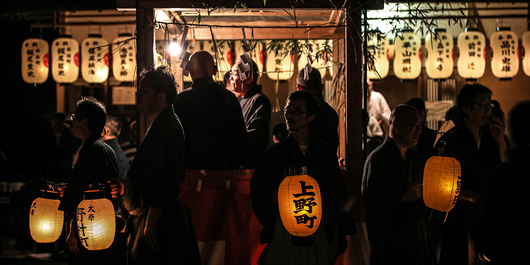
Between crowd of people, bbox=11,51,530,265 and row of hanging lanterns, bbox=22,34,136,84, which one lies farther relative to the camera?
row of hanging lanterns, bbox=22,34,136,84

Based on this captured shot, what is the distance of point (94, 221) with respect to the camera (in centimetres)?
406

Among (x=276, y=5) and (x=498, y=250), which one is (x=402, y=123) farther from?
(x=276, y=5)

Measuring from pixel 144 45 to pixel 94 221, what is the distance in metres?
2.12

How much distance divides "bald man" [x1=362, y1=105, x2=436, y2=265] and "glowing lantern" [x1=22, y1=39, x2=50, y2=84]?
878cm

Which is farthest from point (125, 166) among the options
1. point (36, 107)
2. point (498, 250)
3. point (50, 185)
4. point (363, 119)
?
point (36, 107)

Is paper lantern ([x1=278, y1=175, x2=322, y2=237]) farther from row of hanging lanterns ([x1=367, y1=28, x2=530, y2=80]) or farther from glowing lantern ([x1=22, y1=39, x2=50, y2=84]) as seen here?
glowing lantern ([x1=22, y1=39, x2=50, y2=84])

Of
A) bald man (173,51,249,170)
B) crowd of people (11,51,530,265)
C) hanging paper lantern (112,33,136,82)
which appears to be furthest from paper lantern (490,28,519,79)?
hanging paper lantern (112,33,136,82)

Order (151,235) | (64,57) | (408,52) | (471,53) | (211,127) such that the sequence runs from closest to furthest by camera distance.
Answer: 1. (151,235)
2. (211,127)
3. (471,53)
4. (408,52)
5. (64,57)

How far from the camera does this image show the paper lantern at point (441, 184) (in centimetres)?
397

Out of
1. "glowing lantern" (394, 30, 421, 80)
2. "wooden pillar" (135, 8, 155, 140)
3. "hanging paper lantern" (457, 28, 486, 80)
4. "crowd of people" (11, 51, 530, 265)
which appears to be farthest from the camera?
"glowing lantern" (394, 30, 421, 80)

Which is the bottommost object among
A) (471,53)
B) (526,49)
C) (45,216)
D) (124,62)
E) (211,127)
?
(45,216)

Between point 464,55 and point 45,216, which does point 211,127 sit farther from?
point 464,55

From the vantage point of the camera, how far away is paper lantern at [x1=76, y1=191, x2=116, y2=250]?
4.05m

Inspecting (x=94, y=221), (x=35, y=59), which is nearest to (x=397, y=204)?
(x=94, y=221)
